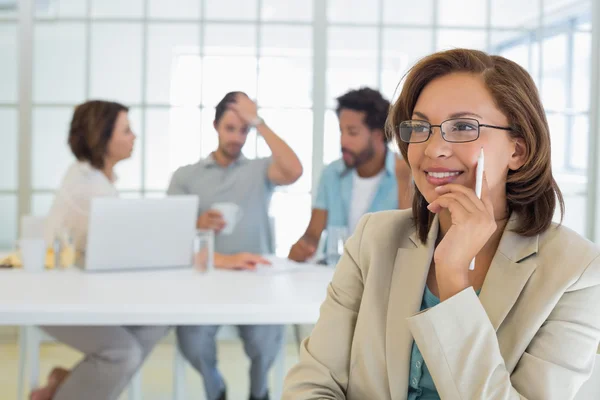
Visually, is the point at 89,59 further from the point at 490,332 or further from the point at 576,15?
the point at 490,332

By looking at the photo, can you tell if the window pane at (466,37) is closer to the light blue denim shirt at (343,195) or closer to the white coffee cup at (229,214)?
the light blue denim shirt at (343,195)

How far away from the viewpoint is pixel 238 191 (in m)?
3.24

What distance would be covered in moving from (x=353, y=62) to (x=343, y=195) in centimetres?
220

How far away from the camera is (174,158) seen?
4680 mm

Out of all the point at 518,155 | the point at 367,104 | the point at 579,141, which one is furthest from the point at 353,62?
the point at 518,155

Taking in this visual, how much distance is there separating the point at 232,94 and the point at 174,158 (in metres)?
1.64

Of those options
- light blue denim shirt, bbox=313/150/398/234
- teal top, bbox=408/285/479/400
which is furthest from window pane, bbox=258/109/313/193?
teal top, bbox=408/285/479/400

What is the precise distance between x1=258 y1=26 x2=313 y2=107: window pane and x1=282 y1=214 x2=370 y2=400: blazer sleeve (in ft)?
11.1

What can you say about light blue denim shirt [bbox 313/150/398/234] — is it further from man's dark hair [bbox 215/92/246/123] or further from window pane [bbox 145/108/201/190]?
window pane [bbox 145/108/201/190]

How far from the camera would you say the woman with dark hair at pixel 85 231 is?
7.79ft

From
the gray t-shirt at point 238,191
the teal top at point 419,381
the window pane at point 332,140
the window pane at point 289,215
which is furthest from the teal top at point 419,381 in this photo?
the window pane at point 332,140

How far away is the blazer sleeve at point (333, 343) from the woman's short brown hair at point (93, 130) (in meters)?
2.17

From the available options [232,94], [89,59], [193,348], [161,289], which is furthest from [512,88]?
[89,59]

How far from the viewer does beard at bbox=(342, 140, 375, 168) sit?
322cm
